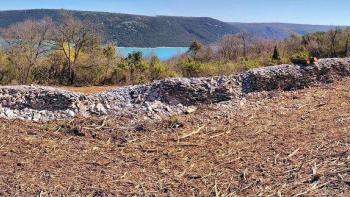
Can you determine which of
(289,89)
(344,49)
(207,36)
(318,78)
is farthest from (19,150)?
(207,36)

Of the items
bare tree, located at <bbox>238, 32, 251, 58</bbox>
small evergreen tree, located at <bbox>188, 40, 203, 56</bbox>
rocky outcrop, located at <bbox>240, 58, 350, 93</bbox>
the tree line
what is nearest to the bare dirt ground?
rocky outcrop, located at <bbox>240, 58, 350, 93</bbox>

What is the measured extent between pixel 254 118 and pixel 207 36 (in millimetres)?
96091

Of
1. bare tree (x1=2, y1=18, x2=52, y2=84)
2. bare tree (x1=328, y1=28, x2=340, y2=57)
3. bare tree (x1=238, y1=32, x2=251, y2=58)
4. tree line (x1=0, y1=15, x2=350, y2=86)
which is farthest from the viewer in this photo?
bare tree (x1=238, y1=32, x2=251, y2=58)

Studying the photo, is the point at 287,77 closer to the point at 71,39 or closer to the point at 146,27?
the point at 71,39

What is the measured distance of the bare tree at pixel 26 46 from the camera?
24.5 m

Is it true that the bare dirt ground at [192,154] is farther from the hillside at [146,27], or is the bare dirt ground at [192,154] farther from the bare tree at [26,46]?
the hillside at [146,27]

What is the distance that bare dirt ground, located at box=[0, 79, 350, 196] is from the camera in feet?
13.7

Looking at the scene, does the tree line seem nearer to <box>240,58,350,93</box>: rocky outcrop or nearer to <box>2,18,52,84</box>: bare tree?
<box>2,18,52,84</box>: bare tree

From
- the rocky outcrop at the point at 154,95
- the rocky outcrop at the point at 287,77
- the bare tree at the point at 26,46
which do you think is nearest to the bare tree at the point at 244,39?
the bare tree at the point at 26,46

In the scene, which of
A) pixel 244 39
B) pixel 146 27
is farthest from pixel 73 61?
pixel 146 27

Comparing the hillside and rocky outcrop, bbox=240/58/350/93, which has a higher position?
rocky outcrop, bbox=240/58/350/93

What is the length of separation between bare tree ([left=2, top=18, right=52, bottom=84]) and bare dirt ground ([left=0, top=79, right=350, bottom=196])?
62.1 ft

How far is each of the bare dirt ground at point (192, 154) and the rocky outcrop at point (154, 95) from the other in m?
0.37

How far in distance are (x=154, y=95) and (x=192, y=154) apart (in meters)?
2.32
